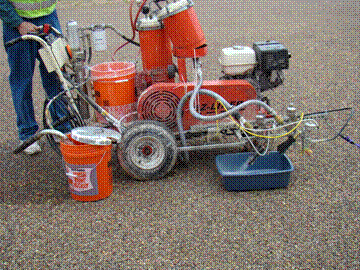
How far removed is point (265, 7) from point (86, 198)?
8.62m

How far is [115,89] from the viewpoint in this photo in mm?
3791

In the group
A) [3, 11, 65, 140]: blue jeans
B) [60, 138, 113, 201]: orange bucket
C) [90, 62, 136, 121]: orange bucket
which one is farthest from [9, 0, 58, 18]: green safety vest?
[60, 138, 113, 201]: orange bucket

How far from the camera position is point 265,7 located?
10.7 meters

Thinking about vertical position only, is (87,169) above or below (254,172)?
above

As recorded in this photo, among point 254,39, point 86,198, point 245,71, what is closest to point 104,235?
point 86,198

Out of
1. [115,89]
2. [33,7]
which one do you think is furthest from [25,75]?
[115,89]

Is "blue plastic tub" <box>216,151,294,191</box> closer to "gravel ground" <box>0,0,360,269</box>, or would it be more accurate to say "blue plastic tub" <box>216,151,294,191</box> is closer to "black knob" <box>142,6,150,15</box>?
"gravel ground" <box>0,0,360,269</box>

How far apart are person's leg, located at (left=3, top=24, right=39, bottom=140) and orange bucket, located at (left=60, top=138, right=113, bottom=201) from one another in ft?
3.07

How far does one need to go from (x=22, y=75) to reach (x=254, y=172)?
7.53 ft

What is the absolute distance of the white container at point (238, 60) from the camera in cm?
377

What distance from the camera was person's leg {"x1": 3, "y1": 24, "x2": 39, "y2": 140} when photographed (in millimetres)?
3951

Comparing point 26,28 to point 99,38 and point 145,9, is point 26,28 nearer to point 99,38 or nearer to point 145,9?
point 99,38

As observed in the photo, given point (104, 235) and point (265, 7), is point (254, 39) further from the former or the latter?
point (104, 235)

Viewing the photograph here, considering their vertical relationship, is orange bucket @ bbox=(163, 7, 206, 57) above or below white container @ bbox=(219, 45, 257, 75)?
above
